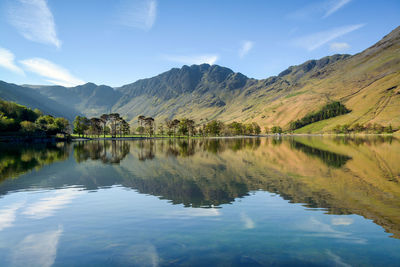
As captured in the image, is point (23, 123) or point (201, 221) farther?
point (23, 123)

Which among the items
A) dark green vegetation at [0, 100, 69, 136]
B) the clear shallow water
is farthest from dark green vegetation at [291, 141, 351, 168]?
dark green vegetation at [0, 100, 69, 136]

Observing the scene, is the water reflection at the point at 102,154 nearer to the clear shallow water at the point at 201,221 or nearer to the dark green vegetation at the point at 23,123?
the clear shallow water at the point at 201,221

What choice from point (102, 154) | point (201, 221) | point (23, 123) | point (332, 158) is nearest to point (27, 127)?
point (23, 123)

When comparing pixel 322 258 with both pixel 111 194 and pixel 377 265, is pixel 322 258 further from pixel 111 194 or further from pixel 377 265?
pixel 111 194

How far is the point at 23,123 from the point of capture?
516 ft

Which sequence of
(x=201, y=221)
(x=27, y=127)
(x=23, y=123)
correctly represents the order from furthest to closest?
1. (x=23, y=123)
2. (x=27, y=127)
3. (x=201, y=221)

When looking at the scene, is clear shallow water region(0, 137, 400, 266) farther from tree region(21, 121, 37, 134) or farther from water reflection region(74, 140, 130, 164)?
tree region(21, 121, 37, 134)

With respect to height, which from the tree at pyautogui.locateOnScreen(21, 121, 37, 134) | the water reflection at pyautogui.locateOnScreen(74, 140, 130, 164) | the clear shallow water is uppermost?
the tree at pyautogui.locateOnScreen(21, 121, 37, 134)

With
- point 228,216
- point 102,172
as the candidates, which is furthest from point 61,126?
point 228,216

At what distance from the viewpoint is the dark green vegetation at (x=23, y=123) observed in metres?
153

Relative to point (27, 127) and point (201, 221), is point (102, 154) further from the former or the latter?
point (27, 127)

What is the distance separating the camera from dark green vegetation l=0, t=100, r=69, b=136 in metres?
153

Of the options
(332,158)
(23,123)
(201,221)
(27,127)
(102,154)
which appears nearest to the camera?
(201,221)

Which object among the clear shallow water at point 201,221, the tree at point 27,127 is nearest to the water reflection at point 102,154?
the clear shallow water at point 201,221
